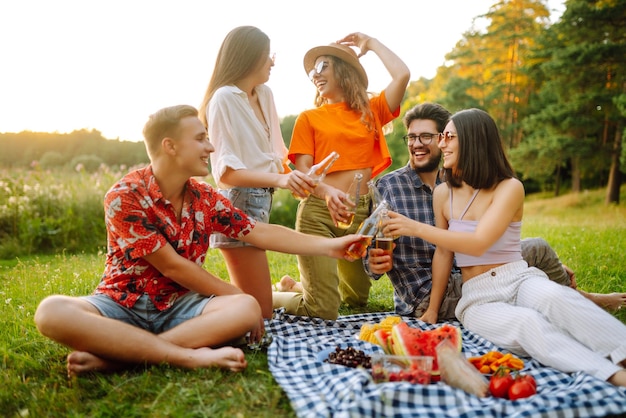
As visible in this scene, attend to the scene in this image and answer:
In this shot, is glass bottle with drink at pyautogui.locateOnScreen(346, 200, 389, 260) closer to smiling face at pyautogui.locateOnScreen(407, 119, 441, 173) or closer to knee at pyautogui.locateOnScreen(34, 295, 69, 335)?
smiling face at pyautogui.locateOnScreen(407, 119, 441, 173)

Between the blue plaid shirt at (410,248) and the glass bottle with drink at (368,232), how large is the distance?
0.79 metres

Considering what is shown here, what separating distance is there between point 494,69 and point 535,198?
287 inches

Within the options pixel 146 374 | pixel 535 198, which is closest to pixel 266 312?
pixel 146 374

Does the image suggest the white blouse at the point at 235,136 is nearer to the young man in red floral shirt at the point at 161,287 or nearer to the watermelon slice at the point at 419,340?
the young man in red floral shirt at the point at 161,287

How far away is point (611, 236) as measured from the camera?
8.78 m

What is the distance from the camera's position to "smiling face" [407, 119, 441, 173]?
15.4 ft

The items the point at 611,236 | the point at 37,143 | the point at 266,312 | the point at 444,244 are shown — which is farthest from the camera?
the point at 37,143

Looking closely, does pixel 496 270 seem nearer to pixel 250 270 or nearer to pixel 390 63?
pixel 250 270

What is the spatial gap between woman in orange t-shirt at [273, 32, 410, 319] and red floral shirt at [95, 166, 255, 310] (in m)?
1.23

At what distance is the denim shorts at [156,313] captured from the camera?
135 inches

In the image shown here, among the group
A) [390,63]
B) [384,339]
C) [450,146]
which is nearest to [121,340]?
[384,339]

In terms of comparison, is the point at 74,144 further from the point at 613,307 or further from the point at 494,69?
the point at 494,69

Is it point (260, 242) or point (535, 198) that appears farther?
point (535, 198)

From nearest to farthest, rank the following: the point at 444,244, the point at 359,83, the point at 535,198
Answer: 1. the point at 444,244
2. the point at 359,83
3. the point at 535,198
